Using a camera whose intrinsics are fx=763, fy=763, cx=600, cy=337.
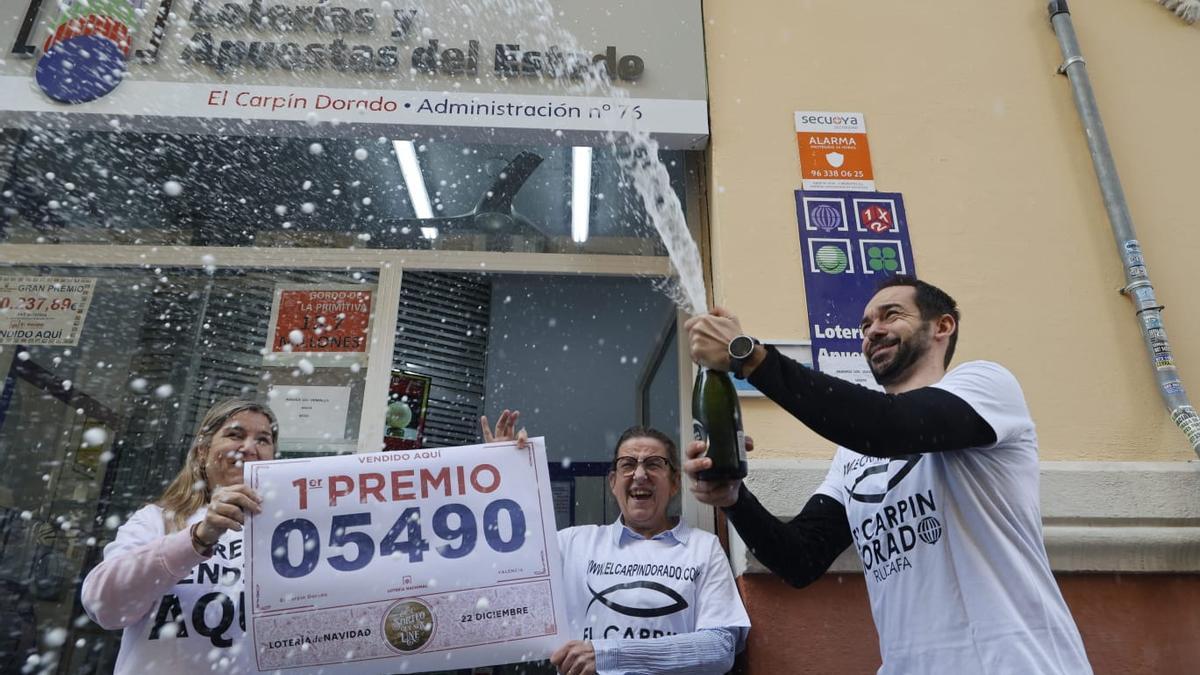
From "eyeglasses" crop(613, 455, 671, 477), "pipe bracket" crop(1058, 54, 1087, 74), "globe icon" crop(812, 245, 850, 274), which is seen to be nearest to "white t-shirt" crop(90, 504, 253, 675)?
"eyeglasses" crop(613, 455, 671, 477)

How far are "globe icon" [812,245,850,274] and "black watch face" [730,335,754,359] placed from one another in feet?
6.69

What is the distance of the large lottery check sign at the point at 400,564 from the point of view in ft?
7.60

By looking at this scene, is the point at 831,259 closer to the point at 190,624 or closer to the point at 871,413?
the point at 871,413

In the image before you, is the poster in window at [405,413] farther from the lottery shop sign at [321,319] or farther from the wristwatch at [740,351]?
the wristwatch at [740,351]

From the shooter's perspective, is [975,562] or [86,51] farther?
[86,51]

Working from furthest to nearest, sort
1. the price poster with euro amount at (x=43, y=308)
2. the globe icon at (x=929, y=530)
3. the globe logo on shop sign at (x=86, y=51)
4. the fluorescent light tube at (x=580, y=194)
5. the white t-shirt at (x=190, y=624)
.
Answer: the fluorescent light tube at (x=580, y=194), the price poster with euro amount at (x=43, y=308), the globe logo on shop sign at (x=86, y=51), the white t-shirt at (x=190, y=624), the globe icon at (x=929, y=530)

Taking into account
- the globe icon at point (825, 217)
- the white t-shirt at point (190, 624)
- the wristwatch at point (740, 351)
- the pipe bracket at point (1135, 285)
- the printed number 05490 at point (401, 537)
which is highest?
the globe icon at point (825, 217)

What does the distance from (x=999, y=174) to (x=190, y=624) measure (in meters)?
4.05

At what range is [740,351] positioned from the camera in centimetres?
174

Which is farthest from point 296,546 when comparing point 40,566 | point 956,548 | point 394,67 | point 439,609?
point 40,566

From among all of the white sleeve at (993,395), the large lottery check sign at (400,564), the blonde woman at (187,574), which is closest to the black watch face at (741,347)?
the white sleeve at (993,395)


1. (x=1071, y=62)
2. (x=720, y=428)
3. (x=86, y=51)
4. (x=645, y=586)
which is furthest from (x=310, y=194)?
(x=1071, y=62)

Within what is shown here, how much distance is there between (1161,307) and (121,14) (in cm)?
561

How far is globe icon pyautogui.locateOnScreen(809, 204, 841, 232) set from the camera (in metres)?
3.71
